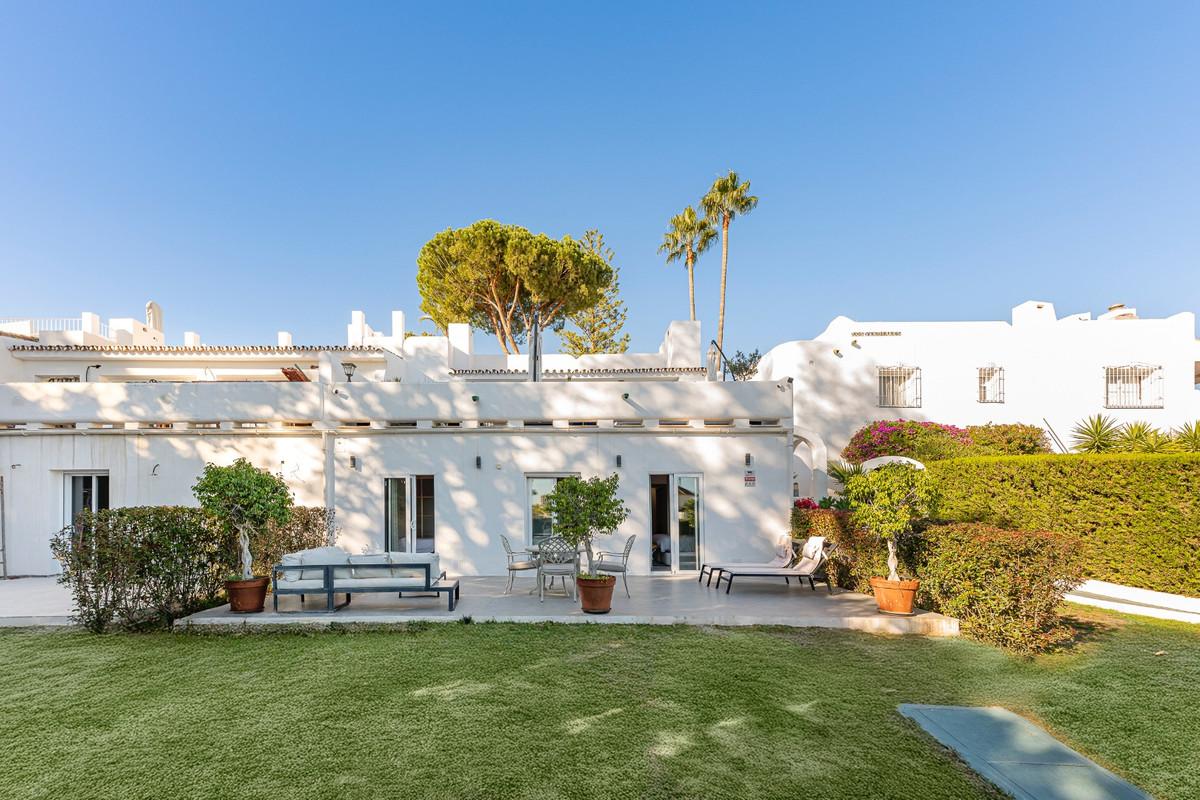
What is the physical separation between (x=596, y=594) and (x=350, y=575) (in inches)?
140

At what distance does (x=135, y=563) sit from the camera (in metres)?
6.91

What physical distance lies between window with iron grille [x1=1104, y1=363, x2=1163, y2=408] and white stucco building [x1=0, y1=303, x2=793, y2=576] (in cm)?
1402

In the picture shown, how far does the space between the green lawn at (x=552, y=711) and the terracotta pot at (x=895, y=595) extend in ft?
2.39

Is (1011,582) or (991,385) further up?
(991,385)

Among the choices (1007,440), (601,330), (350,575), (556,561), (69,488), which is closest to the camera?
(350,575)

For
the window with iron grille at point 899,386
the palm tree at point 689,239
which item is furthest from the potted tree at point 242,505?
the palm tree at point 689,239

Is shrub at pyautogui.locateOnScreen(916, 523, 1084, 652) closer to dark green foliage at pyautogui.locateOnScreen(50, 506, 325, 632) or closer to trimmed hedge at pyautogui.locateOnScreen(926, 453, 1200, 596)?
trimmed hedge at pyautogui.locateOnScreen(926, 453, 1200, 596)

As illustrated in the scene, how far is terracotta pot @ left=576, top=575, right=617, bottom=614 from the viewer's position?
291 inches

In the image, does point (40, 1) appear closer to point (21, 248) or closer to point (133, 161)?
point (133, 161)

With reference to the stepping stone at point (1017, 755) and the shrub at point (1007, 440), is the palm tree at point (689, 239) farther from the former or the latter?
the stepping stone at point (1017, 755)

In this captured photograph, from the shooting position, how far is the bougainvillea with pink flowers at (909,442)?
1500cm

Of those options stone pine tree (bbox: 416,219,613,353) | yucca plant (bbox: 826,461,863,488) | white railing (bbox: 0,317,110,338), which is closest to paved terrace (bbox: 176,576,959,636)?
yucca plant (bbox: 826,461,863,488)

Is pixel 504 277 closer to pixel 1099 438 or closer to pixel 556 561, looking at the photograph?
pixel 556 561

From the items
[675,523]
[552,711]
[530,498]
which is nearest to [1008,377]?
[675,523]
